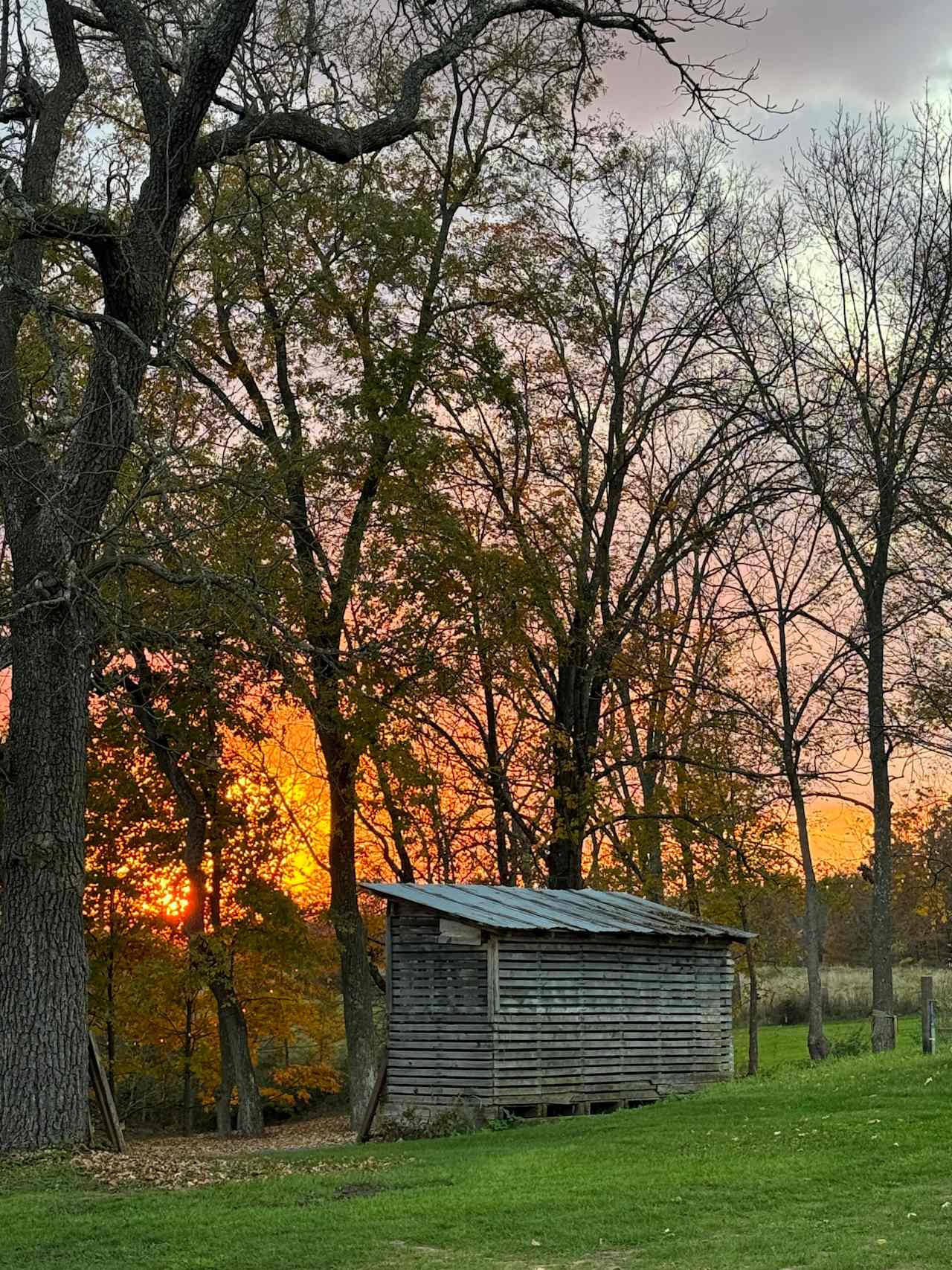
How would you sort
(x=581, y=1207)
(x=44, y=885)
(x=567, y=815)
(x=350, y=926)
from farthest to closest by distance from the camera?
1. (x=567, y=815)
2. (x=350, y=926)
3. (x=44, y=885)
4. (x=581, y=1207)

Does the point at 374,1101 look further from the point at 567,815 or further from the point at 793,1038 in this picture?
the point at 793,1038

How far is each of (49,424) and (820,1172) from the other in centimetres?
981

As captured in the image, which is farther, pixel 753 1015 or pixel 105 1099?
pixel 753 1015

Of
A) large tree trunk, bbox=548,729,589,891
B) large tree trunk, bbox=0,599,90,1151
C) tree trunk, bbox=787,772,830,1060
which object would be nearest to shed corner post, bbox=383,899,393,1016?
large tree trunk, bbox=0,599,90,1151

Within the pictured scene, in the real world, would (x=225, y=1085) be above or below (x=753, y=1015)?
below

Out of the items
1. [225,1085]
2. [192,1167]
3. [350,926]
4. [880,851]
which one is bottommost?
[225,1085]

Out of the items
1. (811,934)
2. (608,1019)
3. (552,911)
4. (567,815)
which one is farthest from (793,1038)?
(552,911)

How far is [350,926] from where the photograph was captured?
24.4 meters

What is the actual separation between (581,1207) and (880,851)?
49.5 feet

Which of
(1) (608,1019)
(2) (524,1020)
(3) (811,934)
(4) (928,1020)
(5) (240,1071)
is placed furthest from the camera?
(3) (811,934)

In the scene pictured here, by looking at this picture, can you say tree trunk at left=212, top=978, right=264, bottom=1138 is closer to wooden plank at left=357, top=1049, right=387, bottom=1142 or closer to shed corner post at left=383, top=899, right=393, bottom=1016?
wooden plank at left=357, top=1049, right=387, bottom=1142

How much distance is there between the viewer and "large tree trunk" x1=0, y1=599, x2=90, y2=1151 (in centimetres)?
1327

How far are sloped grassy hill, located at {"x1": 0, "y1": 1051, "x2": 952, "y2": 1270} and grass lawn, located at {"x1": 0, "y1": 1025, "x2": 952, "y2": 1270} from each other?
2 cm

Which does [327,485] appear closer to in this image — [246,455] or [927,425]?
[246,455]
